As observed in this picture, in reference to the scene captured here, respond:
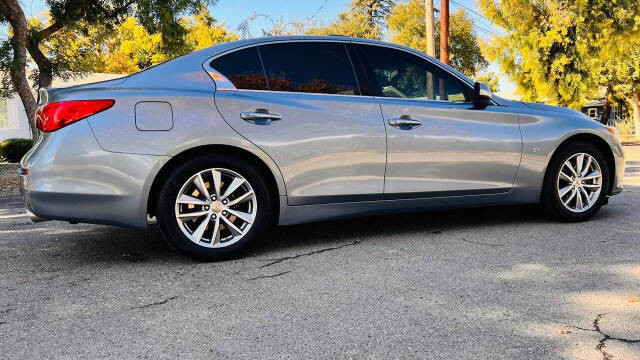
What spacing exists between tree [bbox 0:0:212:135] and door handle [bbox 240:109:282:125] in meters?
9.65

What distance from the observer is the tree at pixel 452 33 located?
140 ft

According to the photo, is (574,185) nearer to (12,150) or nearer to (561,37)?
(561,37)

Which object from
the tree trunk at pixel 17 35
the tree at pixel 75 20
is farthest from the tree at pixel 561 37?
the tree trunk at pixel 17 35

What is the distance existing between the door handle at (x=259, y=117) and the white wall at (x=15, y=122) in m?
25.8

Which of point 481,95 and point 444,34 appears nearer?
point 481,95

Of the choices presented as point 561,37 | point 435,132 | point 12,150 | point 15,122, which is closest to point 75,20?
point 12,150

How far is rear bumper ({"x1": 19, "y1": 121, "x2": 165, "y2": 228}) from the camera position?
146 inches

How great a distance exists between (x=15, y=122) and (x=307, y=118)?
2639 centimetres

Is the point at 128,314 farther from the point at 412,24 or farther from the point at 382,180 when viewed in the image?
the point at 412,24

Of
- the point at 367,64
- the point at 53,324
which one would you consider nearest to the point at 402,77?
the point at 367,64

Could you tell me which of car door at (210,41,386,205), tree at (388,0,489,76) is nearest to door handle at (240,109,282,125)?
car door at (210,41,386,205)

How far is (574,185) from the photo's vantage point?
5.17 metres

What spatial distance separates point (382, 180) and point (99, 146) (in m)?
2.13

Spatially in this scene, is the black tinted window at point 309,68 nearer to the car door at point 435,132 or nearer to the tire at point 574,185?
the car door at point 435,132
